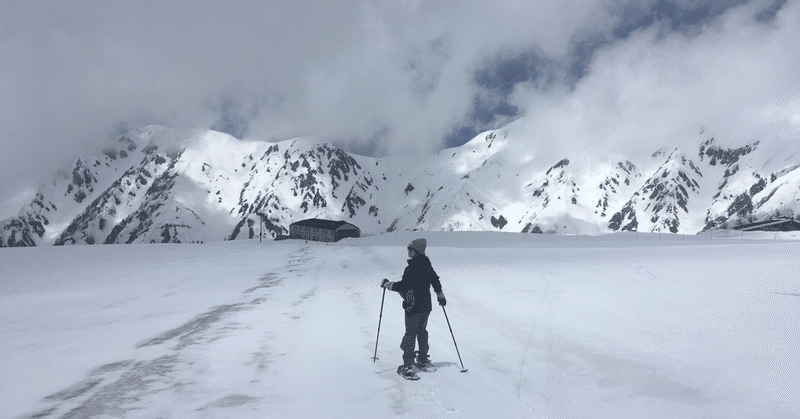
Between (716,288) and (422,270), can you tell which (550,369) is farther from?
(716,288)

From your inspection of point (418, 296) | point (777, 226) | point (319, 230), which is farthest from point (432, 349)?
point (777, 226)

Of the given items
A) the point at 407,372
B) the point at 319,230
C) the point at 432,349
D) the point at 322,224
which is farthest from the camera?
the point at 322,224

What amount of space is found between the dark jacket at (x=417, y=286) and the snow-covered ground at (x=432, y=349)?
1.17 m

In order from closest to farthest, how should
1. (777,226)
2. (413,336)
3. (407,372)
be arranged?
(407,372), (413,336), (777,226)

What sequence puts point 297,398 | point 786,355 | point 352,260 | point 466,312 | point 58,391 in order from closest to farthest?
point 297,398 < point 58,391 < point 786,355 < point 466,312 < point 352,260

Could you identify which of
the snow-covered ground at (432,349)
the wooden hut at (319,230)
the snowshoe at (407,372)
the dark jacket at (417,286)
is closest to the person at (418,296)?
the dark jacket at (417,286)

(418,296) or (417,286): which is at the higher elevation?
(417,286)

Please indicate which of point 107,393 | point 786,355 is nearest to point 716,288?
point 786,355

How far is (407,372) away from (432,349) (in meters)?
1.94

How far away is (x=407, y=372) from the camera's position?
712 cm

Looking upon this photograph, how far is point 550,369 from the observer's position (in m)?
7.42

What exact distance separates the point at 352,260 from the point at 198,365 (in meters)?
22.1

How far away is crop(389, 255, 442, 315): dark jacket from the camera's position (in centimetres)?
767

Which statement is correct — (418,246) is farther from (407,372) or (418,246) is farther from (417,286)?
(407,372)
